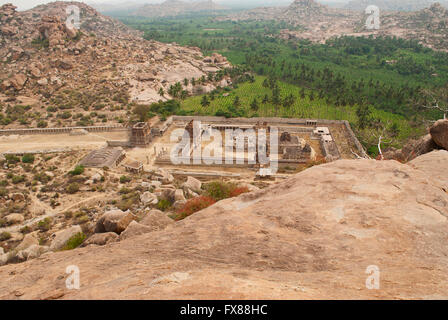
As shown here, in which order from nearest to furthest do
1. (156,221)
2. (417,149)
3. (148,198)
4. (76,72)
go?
(156,221) < (417,149) < (148,198) < (76,72)


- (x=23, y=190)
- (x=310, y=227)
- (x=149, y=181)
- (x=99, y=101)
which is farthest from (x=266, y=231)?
(x=99, y=101)

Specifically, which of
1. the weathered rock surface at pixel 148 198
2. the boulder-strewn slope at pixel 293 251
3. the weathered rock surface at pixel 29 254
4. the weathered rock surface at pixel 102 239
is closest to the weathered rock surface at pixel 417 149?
the boulder-strewn slope at pixel 293 251

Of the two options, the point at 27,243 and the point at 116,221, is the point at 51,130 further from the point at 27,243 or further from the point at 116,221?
the point at 116,221

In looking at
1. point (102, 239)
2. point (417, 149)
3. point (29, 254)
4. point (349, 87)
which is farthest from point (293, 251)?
point (349, 87)

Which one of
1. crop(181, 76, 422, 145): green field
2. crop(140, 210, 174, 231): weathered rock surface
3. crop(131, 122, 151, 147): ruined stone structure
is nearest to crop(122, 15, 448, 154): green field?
crop(181, 76, 422, 145): green field

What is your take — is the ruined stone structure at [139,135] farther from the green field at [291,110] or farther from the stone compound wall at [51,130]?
the green field at [291,110]

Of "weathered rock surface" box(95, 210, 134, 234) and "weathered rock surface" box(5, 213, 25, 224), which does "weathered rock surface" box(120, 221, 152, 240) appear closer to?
"weathered rock surface" box(95, 210, 134, 234)
